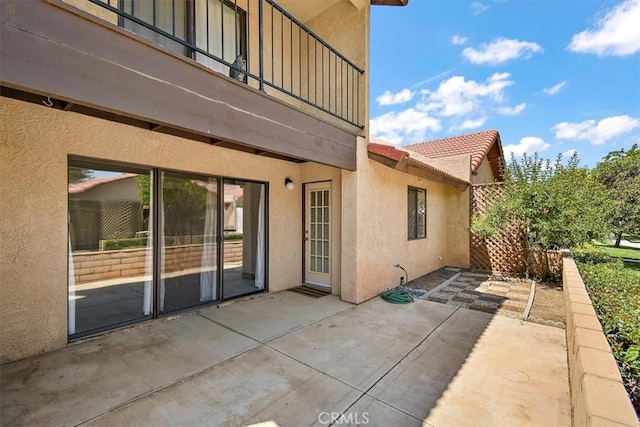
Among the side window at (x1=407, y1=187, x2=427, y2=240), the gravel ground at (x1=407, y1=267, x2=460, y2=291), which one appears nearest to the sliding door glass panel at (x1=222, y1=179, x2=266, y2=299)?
the gravel ground at (x1=407, y1=267, x2=460, y2=291)

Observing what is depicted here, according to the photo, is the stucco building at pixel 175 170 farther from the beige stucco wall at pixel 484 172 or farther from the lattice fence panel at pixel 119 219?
the beige stucco wall at pixel 484 172

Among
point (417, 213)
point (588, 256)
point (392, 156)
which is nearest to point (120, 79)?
point (392, 156)

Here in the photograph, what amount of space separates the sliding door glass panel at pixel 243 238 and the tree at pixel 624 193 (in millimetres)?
17877

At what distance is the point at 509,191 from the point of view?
9.19 meters

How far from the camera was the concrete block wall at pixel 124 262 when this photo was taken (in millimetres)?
4629

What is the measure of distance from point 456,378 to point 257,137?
13.2 ft

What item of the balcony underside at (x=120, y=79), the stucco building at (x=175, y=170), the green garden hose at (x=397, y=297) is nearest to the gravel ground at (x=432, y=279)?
the stucco building at (x=175, y=170)

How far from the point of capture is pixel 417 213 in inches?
363

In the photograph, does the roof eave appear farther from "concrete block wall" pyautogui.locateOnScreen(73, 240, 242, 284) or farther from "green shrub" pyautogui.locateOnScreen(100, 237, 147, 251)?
"green shrub" pyautogui.locateOnScreen(100, 237, 147, 251)

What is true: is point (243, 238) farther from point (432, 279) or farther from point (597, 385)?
point (597, 385)

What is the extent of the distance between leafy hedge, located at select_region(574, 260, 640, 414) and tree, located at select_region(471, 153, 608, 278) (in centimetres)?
259

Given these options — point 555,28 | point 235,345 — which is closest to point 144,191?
point 235,345

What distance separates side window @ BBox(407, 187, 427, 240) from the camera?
876cm

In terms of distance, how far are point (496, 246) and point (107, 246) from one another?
11.2m
